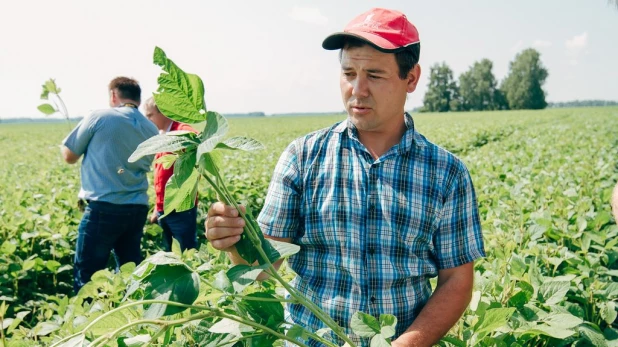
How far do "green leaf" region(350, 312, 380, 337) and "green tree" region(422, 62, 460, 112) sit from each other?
81.2 metres

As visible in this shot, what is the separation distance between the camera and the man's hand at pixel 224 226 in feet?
3.05

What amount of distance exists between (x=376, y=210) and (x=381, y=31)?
20.4 inches

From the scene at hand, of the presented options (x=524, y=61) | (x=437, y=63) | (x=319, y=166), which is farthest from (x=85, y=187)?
(x=524, y=61)

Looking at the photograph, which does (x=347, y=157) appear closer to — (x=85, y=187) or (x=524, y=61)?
(x=85, y=187)

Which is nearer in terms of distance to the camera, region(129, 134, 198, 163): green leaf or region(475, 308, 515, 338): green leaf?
region(129, 134, 198, 163): green leaf

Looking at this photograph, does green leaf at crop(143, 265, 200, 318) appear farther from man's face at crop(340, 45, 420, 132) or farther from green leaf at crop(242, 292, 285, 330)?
man's face at crop(340, 45, 420, 132)

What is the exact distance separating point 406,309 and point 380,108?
602 millimetres

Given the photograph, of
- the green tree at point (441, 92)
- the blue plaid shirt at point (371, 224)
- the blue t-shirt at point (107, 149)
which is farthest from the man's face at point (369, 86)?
the green tree at point (441, 92)

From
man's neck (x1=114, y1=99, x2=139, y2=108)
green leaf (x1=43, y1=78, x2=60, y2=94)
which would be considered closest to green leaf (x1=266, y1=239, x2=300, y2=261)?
green leaf (x1=43, y1=78, x2=60, y2=94)

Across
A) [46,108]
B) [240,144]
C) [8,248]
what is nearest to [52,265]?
[8,248]

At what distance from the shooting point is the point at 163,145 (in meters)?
0.74

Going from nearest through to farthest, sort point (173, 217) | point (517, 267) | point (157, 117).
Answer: point (517, 267) → point (173, 217) → point (157, 117)

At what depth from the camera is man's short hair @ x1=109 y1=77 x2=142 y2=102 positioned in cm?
386

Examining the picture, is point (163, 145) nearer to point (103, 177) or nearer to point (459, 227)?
point (459, 227)
